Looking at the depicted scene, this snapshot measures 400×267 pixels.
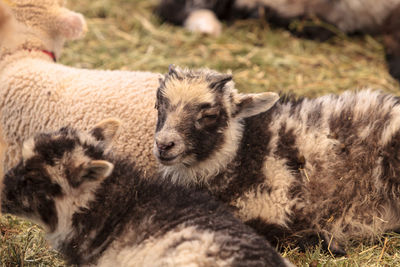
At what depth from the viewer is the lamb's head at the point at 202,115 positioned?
473 cm

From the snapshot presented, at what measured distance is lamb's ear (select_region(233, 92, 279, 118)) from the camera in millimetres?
4875

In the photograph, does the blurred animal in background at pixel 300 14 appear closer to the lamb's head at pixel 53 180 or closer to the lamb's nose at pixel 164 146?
the lamb's nose at pixel 164 146

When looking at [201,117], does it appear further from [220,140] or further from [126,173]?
[126,173]

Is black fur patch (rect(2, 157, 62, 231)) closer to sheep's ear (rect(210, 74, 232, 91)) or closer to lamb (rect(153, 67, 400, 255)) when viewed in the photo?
lamb (rect(153, 67, 400, 255))

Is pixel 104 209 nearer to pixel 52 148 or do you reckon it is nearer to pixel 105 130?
pixel 52 148

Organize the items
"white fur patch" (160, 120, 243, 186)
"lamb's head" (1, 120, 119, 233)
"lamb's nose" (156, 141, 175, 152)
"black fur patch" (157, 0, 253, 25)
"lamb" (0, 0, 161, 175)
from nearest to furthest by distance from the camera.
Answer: "lamb's head" (1, 120, 119, 233), "lamb's nose" (156, 141, 175, 152), "white fur patch" (160, 120, 243, 186), "lamb" (0, 0, 161, 175), "black fur patch" (157, 0, 253, 25)

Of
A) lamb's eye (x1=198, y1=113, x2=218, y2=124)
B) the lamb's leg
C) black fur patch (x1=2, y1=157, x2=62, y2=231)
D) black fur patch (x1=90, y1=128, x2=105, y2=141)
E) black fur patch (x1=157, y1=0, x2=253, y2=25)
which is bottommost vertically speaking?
the lamb's leg

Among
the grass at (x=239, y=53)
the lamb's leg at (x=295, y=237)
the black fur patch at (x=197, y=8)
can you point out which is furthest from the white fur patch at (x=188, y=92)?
the black fur patch at (x=197, y=8)

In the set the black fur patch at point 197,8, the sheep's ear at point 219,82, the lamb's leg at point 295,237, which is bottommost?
the lamb's leg at point 295,237

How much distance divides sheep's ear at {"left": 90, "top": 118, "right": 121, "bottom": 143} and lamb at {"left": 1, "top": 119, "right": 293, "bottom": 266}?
23cm

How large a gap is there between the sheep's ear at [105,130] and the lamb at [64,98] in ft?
2.68

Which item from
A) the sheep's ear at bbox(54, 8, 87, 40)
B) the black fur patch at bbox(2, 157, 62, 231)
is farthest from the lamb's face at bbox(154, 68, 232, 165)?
the sheep's ear at bbox(54, 8, 87, 40)

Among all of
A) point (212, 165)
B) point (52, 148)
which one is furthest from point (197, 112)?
point (52, 148)

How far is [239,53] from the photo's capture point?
8984 millimetres
